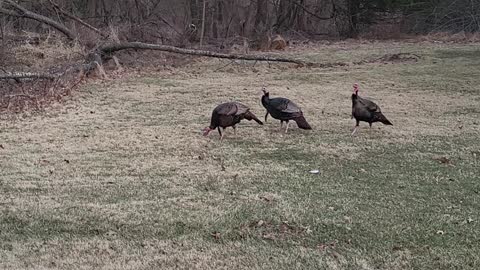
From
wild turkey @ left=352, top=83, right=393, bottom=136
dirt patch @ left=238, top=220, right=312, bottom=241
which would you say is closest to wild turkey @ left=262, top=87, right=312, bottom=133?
wild turkey @ left=352, top=83, right=393, bottom=136

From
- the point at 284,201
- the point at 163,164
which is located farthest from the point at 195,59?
the point at 284,201

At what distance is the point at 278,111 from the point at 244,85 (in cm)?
367

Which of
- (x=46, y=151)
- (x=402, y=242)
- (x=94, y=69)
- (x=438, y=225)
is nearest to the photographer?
(x=402, y=242)

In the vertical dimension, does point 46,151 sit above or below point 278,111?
below

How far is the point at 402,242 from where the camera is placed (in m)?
3.51

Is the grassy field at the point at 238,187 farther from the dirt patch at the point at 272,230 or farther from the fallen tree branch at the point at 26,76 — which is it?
the fallen tree branch at the point at 26,76

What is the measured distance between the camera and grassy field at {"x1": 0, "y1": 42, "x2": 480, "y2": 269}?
11.1ft

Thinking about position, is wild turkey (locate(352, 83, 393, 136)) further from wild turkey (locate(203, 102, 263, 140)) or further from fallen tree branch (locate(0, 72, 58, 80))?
fallen tree branch (locate(0, 72, 58, 80))

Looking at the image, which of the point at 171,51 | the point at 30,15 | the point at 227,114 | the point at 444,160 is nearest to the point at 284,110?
the point at 227,114

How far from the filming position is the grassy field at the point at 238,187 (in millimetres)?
3395

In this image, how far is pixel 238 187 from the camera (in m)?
4.59

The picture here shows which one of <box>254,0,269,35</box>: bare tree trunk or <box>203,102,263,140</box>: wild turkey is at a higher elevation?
<box>254,0,269,35</box>: bare tree trunk

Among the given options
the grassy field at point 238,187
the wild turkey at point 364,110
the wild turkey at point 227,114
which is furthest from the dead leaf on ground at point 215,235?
the wild turkey at point 364,110

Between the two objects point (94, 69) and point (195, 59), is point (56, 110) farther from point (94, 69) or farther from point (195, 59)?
point (195, 59)
